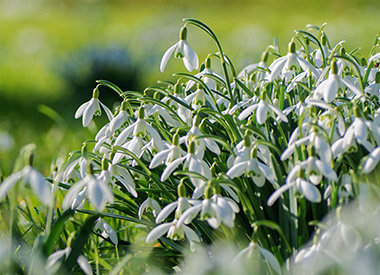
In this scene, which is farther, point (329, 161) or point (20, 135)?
point (20, 135)

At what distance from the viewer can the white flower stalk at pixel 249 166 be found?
1403mm

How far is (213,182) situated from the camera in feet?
4.41

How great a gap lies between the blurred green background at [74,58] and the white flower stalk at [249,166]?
4.85 feet

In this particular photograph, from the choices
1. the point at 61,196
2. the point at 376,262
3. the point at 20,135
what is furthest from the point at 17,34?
the point at 376,262

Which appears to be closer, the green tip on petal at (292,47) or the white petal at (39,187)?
the white petal at (39,187)

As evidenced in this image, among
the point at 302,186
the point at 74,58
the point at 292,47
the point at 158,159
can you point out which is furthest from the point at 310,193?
the point at 74,58

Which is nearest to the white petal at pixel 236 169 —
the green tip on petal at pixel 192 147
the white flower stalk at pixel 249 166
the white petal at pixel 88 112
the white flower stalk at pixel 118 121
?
the white flower stalk at pixel 249 166

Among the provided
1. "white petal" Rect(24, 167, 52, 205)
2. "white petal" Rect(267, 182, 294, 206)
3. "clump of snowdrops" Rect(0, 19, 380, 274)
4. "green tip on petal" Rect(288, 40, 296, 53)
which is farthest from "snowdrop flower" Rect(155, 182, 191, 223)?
"green tip on petal" Rect(288, 40, 296, 53)

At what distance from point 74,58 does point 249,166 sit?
4.98m

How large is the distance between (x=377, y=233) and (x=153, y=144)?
0.67m

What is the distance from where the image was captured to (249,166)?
4.64ft

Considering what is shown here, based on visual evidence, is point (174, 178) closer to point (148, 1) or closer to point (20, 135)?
point (20, 135)

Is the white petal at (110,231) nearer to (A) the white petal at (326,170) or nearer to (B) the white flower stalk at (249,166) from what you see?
(B) the white flower stalk at (249,166)

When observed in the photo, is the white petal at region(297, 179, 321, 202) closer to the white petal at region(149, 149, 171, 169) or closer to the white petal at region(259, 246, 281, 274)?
the white petal at region(259, 246, 281, 274)
